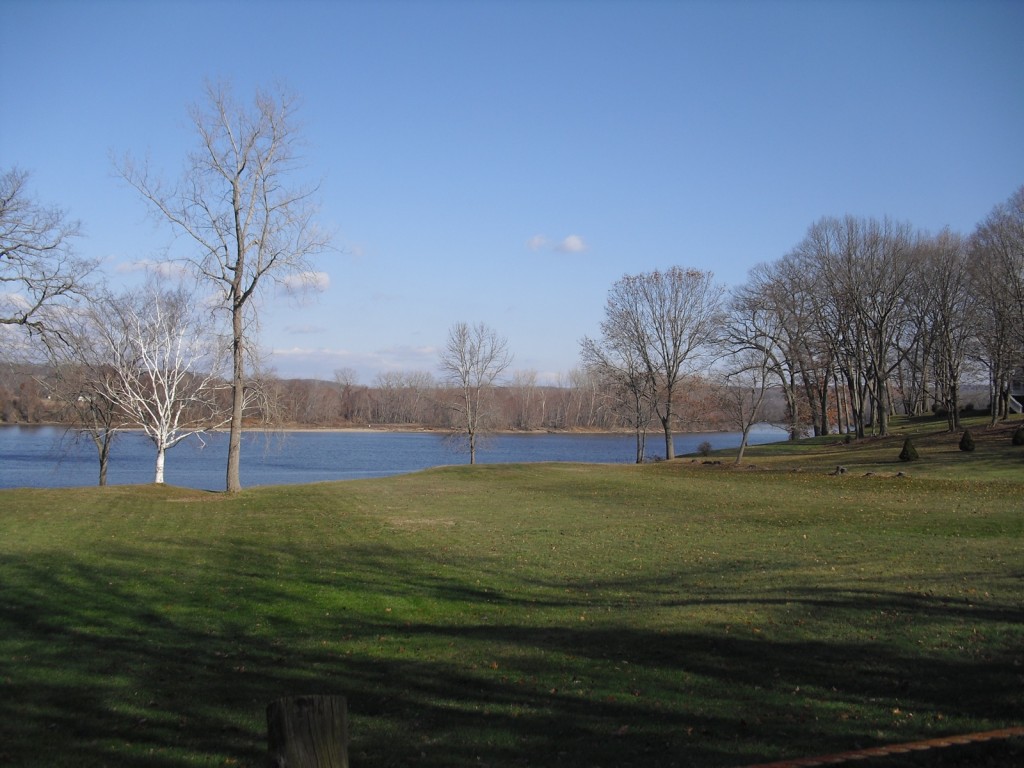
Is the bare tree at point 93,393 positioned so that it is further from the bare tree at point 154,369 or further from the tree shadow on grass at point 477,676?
the tree shadow on grass at point 477,676

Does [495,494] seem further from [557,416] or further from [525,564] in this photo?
[557,416]

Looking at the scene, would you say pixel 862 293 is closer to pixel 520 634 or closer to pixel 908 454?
pixel 908 454

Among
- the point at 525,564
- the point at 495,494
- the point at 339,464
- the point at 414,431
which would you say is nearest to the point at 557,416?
the point at 414,431

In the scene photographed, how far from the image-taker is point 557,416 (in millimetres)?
123750

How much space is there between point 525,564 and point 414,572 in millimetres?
1931

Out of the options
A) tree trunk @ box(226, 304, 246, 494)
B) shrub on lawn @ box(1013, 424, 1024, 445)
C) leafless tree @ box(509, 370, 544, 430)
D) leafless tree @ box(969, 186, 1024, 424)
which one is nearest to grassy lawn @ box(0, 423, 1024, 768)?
tree trunk @ box(226, 304, 246, 494)

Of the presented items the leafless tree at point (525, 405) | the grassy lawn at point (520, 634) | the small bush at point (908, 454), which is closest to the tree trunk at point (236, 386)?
the grassy lawn at point (520, 634)

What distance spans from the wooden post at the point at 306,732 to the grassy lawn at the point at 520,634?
2.31 metres

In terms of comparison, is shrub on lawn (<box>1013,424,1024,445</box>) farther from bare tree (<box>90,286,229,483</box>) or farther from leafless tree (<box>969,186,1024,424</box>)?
bare tree (<box>90,286,229,483</box>)

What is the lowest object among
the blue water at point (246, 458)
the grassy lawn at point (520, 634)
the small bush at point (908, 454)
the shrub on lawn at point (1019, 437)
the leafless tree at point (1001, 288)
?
the blue water at point (246, 458)

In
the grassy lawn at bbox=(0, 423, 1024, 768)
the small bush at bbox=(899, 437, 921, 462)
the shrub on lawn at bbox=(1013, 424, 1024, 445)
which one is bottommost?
the grassy lawn at bbox=(0, 423, 1024, 768)

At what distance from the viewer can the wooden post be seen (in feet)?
10.5

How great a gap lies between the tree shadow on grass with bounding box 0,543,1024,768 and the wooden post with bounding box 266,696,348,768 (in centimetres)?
235

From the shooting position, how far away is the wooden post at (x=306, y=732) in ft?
10.5
